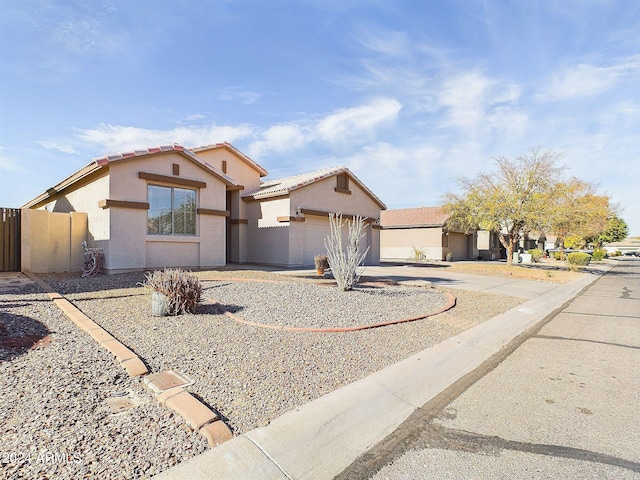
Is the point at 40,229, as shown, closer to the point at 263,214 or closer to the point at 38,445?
the point at 263,214

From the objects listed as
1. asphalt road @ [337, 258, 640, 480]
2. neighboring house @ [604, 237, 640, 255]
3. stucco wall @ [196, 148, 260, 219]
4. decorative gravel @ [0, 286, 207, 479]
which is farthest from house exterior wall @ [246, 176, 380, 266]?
neighboring house @ [604, 237, 640, 255]

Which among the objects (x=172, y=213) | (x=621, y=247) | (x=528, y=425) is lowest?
(x=528, y=425)

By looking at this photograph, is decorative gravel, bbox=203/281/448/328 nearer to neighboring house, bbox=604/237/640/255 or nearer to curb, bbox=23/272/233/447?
curb, bbox=23/272/233/447

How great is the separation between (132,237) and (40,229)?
9.31 ft

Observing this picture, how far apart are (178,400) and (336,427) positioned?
5.03 ft

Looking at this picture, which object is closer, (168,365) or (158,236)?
(168,365)

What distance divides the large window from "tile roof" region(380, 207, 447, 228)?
21600 millimetres

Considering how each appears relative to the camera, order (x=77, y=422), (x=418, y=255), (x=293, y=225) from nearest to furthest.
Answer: (x=77, y=422) → (x=293, y=225) → (x=418, y=255)

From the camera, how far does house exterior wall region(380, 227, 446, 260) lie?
3061 cm

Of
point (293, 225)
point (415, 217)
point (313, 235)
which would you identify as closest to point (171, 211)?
point (293, 225)

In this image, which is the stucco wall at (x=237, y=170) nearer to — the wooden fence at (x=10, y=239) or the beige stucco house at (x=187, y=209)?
the beige stucco house at (x=187, y=209)

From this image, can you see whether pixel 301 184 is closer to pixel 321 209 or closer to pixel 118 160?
pixel 321 209

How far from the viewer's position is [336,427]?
3.39m

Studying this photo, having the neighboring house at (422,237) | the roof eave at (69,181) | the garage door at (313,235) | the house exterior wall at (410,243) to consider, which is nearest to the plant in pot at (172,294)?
the roof eave at (69,181)
